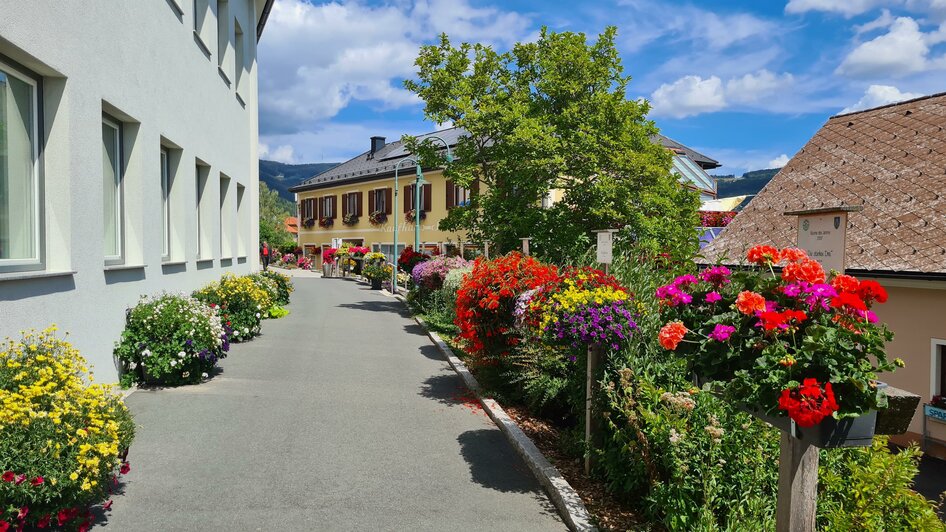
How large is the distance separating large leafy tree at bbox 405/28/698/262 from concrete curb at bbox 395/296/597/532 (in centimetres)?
809

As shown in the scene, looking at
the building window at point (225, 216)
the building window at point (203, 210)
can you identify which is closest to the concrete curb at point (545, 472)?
the building window at point (203, 210)

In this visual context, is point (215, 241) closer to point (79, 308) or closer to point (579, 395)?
point (79, 308)

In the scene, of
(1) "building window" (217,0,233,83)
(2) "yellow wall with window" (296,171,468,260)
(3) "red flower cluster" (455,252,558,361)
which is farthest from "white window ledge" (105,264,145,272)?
(2) "yellow wall with window" (296,171,468,260)

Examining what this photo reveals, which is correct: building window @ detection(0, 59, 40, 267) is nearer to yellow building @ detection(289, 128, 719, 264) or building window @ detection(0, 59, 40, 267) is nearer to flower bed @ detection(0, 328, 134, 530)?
flower bed @ detection(0, 328, 134, 530)

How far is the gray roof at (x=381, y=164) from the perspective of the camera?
38875mm

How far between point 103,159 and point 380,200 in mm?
34408

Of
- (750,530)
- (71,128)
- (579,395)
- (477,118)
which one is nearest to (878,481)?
(750,530)

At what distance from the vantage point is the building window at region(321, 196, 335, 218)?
48.3 m

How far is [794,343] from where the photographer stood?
268 cm

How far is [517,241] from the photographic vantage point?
16.4 meters

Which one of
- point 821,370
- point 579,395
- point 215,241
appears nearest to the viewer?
point 821,370

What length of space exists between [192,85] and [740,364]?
10822 millimetres

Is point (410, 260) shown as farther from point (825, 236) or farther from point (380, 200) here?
point (380, 200)

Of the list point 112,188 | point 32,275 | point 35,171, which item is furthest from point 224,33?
point 32,275
